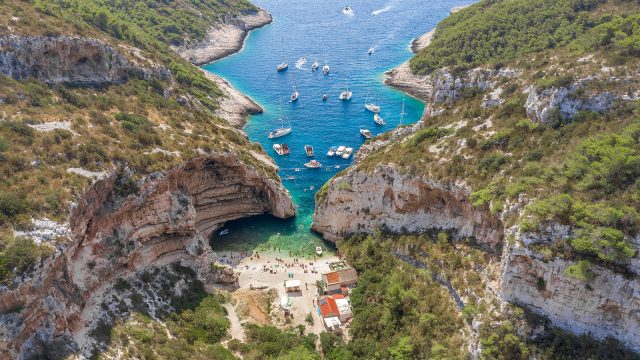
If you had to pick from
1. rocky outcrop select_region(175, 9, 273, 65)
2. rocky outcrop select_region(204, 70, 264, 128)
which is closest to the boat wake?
rocky outcrop select_region(175, 9, 273, 65)

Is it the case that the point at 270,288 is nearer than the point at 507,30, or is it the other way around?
the point at 270,288

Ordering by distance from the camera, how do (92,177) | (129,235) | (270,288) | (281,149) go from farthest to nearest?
(281,149)
(270,288)
(129,235)
(92,177)

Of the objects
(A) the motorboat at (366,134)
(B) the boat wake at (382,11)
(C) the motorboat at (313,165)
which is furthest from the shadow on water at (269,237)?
(B) the boat wake at (382,11)

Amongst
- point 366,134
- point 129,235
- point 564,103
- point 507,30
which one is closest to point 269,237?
point 129,235

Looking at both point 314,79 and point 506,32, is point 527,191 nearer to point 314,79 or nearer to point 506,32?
point 506,32

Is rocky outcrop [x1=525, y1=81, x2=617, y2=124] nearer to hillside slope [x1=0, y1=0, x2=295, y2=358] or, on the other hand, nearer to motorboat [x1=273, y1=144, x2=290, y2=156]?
hillside slope [x1=0, y1=0, x2=295, y2=358]

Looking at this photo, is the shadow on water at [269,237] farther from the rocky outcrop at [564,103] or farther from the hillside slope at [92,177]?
the rocky outcrop at [564,103]
